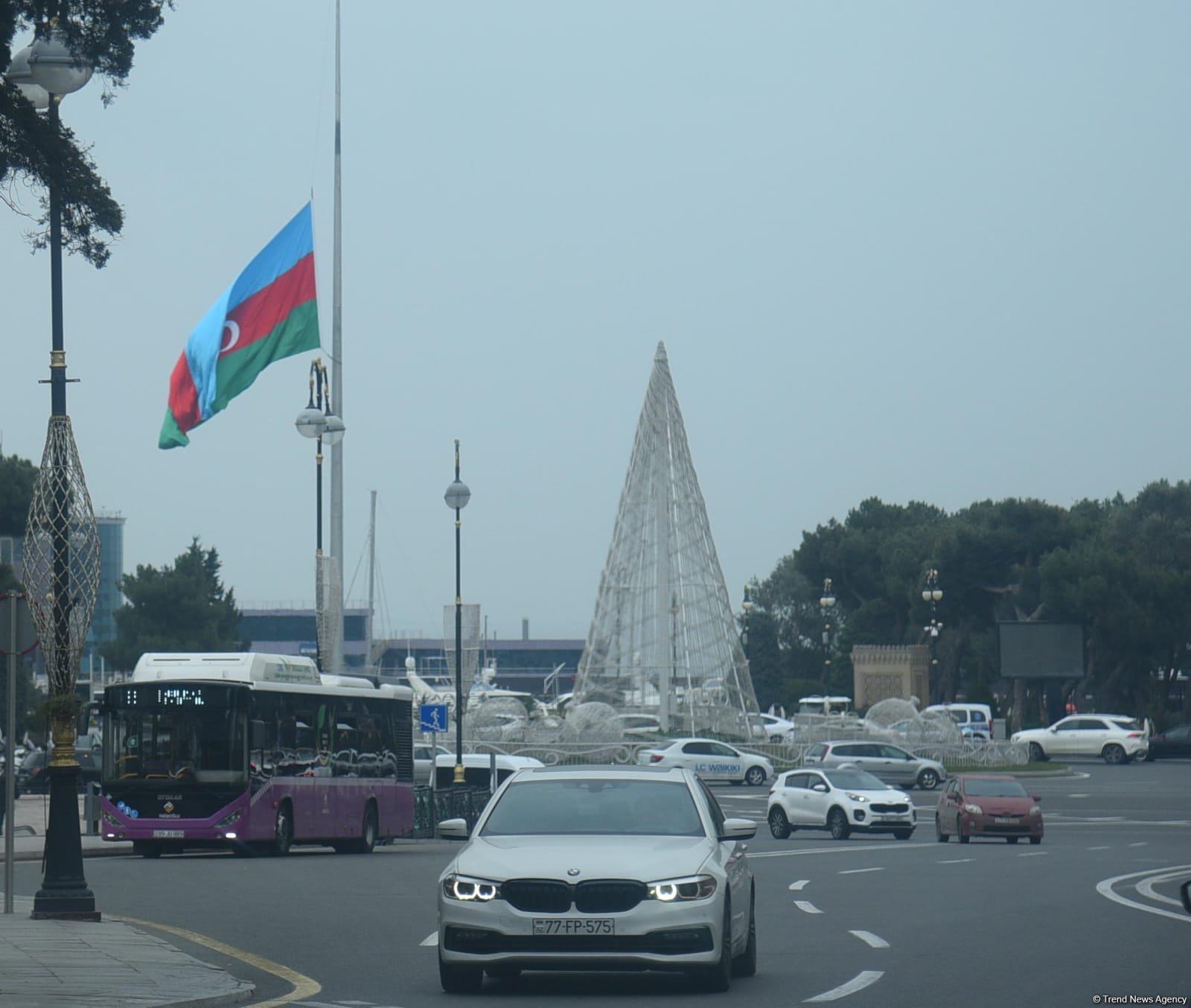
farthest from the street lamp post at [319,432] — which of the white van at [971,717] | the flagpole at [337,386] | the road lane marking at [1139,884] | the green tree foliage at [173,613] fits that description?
the green tree foliage at [173,613]

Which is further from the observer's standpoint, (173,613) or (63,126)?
(173,613)

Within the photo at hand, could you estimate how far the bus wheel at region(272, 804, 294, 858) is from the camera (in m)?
27.6

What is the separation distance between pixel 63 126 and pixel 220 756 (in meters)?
14.8

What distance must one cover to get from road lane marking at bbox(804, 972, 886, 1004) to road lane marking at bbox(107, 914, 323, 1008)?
10.5 ft

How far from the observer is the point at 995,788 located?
33344 millimetres

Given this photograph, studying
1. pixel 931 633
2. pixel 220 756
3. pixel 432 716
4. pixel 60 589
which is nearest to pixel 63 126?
pixel 60 589

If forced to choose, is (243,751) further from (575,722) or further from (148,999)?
(575,722)

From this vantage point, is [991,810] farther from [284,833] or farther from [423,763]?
[423,763]

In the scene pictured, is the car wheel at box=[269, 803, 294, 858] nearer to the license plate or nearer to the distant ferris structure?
Result: the license plate

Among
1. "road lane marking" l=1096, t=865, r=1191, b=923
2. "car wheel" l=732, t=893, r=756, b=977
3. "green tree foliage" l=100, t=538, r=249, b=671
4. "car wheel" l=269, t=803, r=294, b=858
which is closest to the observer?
"car wheel" l=732, t=893, r=756, b=977

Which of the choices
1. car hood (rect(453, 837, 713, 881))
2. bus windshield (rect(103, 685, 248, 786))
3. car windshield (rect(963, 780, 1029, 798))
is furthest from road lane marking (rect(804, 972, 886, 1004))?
car windshield (rect(963, 780, 1029, 798))

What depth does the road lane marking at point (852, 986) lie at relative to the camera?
36.1 feet

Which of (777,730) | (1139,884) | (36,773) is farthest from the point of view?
(777,730)

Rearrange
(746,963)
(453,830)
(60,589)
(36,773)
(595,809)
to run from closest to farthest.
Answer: (595,809)
(746,963)
(453,830)
(60,589)
(36,773)
